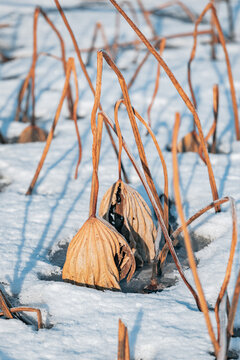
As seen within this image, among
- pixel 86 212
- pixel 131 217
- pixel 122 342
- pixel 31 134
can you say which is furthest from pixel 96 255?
pixel 31 134

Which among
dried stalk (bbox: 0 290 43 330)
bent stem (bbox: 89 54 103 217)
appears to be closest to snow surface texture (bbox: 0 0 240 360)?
dried stalk (bbox: 0 290 43 330)

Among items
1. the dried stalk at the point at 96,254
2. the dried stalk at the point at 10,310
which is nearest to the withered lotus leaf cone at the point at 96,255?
the dried stalk at the point at 96,254

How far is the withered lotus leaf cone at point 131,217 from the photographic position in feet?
3.23

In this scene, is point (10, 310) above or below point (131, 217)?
below

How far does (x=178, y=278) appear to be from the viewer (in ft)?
3.20

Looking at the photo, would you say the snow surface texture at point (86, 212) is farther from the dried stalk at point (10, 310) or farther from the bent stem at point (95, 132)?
the bent stem at point (95, 132)

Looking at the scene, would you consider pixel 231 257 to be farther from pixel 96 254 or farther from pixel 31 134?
pixel 31 134

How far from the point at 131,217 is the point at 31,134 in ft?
2.58

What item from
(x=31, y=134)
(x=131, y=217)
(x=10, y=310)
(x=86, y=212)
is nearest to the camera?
(x=10, y=310)

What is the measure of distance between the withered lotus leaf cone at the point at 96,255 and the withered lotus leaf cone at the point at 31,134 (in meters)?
0.83

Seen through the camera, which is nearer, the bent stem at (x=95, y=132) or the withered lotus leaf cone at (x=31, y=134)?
the bent stem at (x=95, y=132)

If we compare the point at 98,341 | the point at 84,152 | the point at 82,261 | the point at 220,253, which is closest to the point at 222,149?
the point at 84,152

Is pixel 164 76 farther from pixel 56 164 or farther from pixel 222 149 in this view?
→ pixel 56 164

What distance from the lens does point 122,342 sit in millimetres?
671
